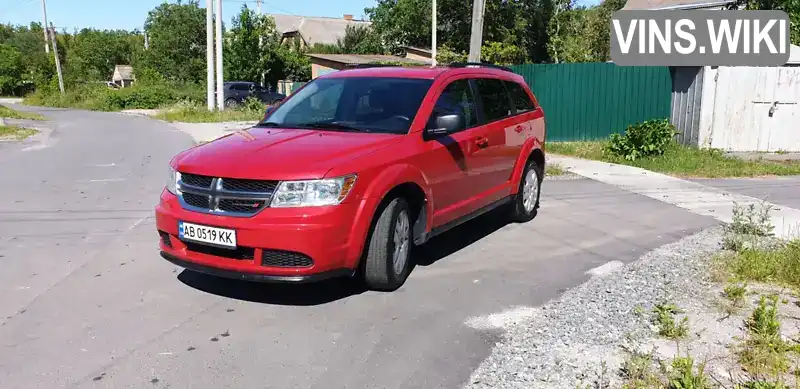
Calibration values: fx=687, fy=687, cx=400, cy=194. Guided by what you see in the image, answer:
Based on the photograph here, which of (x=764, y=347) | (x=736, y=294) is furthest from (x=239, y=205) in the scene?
(x=736, y=294)

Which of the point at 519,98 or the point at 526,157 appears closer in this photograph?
the point at 526,157

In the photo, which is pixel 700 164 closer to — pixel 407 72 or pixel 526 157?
pixel 526 157

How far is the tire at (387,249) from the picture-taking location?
16.4 feet

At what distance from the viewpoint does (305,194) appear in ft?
15.0

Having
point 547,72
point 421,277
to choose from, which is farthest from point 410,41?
point 421,277

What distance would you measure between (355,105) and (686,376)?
3.56m

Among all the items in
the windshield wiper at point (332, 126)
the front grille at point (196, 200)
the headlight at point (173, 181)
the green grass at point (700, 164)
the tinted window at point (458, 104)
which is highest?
the tinted window at point (458, 104)

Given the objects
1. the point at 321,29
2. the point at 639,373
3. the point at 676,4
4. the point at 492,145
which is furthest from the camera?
the point at 321,29

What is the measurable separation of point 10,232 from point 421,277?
4.46 meters

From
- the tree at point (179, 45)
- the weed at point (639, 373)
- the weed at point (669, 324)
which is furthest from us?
the tree at point (179, 45)

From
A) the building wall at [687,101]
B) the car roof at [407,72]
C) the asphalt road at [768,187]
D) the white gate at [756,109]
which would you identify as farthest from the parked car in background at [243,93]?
the car roof at [407,72]

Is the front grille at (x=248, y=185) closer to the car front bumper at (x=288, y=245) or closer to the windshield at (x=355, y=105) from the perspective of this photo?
the car front bumper at (x=288, y=245)

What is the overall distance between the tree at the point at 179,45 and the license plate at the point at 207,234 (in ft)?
197

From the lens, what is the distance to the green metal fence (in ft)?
51.2
